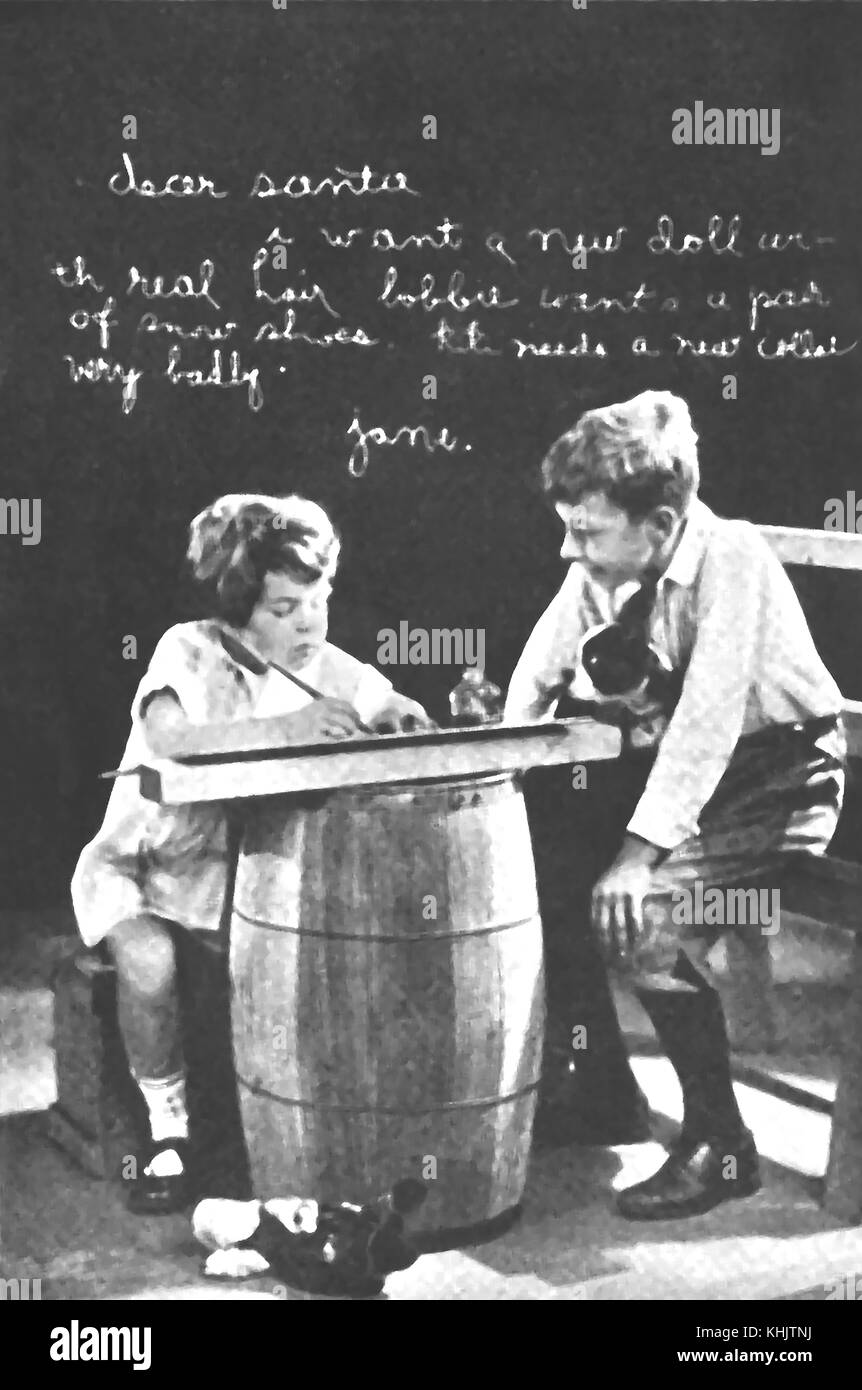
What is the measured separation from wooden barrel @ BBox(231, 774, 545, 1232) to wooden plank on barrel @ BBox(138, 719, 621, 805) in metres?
0.03

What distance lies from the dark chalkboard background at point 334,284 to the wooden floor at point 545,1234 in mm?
455

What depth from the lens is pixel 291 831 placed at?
6.51 feet

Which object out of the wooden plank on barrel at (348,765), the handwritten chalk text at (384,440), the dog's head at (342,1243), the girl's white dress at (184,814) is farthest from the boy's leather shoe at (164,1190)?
the handwritten chalk text at (384,440)

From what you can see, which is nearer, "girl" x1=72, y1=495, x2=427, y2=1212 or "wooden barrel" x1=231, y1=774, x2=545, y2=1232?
"wooden barrel" x1=231, y1=774, x2=545, y2=1232

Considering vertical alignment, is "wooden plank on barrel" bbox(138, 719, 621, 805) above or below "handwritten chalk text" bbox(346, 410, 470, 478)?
below

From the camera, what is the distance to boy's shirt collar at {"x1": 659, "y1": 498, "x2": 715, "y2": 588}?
2188 mm

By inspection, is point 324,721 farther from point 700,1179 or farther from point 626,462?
point 700,1179

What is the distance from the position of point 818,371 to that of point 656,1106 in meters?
1.34

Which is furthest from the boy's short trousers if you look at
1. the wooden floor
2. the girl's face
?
the girl's face

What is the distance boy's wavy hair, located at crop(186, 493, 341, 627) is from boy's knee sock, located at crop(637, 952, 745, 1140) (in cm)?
93

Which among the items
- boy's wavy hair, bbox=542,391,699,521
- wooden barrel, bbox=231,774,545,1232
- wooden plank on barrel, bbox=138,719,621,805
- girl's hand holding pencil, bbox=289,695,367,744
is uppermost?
boy's wavy hair, bbox=542,391,699,521

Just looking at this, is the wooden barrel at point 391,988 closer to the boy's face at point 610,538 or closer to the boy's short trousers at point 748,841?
the boy's short trousers at point 748,841

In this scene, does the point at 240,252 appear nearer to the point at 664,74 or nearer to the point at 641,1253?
the point at 664,74

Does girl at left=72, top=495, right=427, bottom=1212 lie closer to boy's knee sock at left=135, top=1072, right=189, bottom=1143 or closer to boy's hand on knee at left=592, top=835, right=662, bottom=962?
boy's knee sock at left=135, top=1072, right=189, bottom=1143
